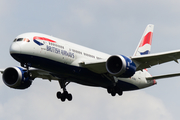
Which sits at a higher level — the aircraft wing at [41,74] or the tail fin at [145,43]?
the tail fin at [145,43]

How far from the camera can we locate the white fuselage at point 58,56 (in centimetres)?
3684

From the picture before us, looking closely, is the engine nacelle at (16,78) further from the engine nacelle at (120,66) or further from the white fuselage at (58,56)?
the engine nacelle at (120,66)

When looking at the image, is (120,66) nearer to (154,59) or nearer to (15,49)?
(154,59)

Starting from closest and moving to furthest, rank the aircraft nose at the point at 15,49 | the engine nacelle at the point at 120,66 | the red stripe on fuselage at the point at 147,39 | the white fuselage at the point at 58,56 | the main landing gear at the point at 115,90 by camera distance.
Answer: the aircraft nose at the point at 15,49 < the white fuselage at the point at 58,56 < the engine nacelle at the point at 120,66 < the main landing gear at the point at 115,90 < the red stripe on fuselage at the point at 147,39

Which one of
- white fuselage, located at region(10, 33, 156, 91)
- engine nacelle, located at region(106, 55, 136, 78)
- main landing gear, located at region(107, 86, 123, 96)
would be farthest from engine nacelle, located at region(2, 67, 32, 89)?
engine nacelle, located at region(106, 55, 136, 78)

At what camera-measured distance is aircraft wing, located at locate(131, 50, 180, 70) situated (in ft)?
127

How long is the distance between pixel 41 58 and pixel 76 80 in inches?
233

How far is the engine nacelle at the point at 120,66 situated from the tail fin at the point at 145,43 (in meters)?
11.5

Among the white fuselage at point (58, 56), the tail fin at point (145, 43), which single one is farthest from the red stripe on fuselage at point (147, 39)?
the white fuselage at point (58, 56)

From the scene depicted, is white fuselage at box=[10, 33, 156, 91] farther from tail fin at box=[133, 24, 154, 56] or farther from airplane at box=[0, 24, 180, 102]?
tail fin at box=[133, 24, 154, 56]

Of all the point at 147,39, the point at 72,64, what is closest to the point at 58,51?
the point at 72,64

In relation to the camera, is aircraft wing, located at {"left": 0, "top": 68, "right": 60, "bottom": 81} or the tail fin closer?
aircraft wing, located at {"left": 0, "top": 68, "right": 60, "bottom": 81}

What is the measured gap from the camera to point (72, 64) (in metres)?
39.3

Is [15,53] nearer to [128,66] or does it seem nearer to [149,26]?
[128,66]
